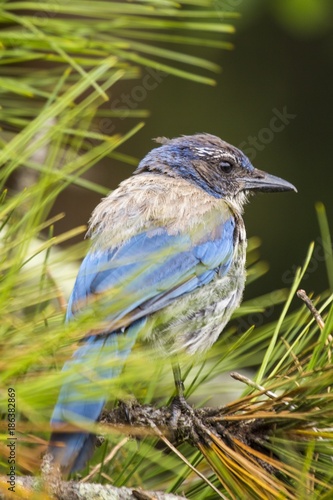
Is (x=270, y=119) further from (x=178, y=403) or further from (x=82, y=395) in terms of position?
(x=82, y=395)

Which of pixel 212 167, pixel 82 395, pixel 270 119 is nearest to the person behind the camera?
pixel 82 395

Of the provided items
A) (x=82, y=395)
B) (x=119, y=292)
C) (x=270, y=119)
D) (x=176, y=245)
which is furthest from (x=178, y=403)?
(x=270, y=119)

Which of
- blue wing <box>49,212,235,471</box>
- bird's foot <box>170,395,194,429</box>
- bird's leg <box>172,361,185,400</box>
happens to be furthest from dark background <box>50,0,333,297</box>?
bird's foot <box>170,395,194,429</box>

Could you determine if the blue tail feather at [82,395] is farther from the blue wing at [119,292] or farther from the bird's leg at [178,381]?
the bird's leg at [178,381]

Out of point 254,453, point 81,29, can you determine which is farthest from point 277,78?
point 254,453

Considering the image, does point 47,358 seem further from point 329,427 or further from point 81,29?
point 81,29

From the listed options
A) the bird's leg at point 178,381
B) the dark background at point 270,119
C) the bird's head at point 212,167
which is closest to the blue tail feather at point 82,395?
the bird's leg at point 178,381

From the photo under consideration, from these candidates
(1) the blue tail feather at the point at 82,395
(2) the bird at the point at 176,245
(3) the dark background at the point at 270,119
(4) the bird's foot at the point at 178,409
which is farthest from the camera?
(3) the dark background at the point at 270,119

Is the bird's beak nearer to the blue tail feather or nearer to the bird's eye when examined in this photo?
the bird's eye

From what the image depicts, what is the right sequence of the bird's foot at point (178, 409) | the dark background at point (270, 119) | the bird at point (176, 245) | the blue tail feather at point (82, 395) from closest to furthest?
the blue tail feather at point (82, 395) < the bird's foot at point (178, 409) < the bird at point (176, 245) < the dark background at point (270, 119)
